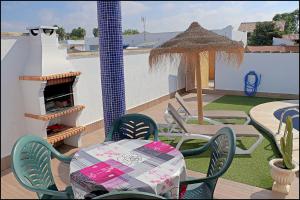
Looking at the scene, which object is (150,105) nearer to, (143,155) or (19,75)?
(19,75)

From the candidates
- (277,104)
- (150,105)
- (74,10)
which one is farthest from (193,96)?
(74,10)

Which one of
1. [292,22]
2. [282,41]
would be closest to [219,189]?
[282,41]

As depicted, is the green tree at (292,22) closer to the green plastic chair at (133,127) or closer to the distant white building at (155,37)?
the distant white building at (155,37)

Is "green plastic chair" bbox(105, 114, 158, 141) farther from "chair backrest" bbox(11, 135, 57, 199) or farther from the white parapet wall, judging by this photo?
the white parapet wall

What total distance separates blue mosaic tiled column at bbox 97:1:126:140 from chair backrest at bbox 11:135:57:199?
1.09 meters

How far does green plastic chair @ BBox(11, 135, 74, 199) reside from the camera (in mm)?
2552

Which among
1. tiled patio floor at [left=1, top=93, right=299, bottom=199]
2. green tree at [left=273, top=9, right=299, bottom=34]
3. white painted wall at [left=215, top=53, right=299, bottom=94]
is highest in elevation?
green tree at [left=273, top=9, right=299, bottom=34]

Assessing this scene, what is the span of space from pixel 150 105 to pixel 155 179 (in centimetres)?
740

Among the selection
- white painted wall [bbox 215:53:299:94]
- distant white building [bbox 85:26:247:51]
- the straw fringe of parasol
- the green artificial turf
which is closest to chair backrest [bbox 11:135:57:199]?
the green artificial turf

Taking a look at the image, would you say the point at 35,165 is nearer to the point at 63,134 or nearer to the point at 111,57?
the point at 111,57

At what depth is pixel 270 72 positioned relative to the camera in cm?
1084

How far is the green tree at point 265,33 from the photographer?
30312 mm

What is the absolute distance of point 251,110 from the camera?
28.1 feet

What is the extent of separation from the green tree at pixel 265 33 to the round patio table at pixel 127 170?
1235 inches
